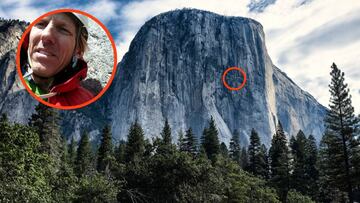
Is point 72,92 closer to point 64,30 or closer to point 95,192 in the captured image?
point 64,30

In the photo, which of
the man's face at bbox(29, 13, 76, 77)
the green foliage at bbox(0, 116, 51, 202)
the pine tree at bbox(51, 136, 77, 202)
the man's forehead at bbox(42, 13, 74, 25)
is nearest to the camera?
the man's face at bbox(29, 13, 76, 77)

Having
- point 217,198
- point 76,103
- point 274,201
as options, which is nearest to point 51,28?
point 76,103

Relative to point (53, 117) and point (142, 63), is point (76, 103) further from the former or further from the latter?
point (142, 63)

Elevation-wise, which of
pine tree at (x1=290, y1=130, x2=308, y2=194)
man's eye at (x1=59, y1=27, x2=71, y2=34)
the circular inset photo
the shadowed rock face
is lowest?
the circular inset photo

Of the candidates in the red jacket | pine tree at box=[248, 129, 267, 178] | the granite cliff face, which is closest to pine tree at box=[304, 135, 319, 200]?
pine tree at box=[248, 129, 267, 178]

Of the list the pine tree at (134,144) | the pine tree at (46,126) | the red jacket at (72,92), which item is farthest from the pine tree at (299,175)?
the red jacket at (72,92)

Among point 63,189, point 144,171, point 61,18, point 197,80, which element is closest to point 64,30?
point 61,18

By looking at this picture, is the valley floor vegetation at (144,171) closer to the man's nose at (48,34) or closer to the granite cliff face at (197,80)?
the man's nose at (48,34)

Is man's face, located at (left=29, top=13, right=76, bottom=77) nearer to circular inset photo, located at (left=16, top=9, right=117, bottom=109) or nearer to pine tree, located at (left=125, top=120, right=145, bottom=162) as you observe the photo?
circular inset photo, located at (left=16, top=9, right=117, bottom=109)
